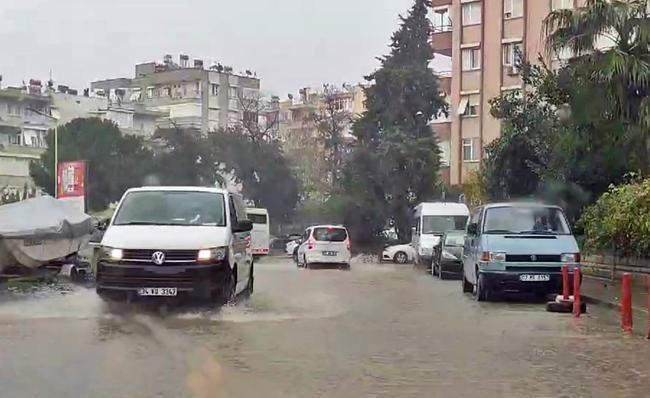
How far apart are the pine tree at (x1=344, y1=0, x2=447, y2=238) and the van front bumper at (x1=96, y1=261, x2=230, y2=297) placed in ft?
129

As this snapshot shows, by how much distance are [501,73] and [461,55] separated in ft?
11.2

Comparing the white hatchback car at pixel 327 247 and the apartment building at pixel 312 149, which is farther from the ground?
the apartment building at pixel 312 149

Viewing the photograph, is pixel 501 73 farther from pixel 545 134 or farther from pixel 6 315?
pixel 6 315

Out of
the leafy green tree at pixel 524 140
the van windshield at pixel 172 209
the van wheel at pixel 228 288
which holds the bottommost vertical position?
the van wheel at pixel 228 288

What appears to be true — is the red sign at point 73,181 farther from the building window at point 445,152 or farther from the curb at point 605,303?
the curb at point 605,303

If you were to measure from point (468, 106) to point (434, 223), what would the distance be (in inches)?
846

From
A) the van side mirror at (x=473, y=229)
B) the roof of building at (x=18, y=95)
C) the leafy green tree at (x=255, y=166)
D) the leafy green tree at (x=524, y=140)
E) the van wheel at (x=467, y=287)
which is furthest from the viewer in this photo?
the roof of building at (x=18, y=95)

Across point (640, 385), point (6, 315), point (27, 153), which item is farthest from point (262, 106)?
point (640, 385)

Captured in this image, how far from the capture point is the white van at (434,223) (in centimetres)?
3564

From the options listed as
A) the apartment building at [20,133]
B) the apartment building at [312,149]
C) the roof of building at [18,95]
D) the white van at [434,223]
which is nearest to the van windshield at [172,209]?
the white van at [434,223]

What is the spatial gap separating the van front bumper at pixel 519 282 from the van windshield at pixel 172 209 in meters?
5.22

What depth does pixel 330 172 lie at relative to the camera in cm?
7350

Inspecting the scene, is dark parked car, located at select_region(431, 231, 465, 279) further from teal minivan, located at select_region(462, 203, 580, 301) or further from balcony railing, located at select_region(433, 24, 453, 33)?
balcony railing, located at select_region(433, 24, 453, 33)

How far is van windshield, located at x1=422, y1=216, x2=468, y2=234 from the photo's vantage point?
35719mm
